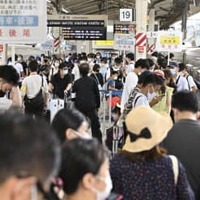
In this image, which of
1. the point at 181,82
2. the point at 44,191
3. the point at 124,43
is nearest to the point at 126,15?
the point at 124,43

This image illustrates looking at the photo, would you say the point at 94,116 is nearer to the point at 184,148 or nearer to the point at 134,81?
the point at 134,81

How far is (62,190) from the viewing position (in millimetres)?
2303

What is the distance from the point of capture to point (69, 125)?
3.54 m

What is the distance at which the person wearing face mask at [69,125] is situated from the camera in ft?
11.5

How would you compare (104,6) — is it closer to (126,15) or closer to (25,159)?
(126,15)

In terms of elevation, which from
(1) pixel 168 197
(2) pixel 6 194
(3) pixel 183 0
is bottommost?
(1) pixel 168 197

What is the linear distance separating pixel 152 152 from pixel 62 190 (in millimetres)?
1032

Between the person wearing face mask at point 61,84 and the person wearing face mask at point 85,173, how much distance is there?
9511 mm

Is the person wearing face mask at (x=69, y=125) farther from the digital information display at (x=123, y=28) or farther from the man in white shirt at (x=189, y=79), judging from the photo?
the digital information display at (x=123, y=28)

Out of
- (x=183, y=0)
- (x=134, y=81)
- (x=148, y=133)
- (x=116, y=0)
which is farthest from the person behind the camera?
(x=116, y=0)

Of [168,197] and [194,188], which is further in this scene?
[194,188]

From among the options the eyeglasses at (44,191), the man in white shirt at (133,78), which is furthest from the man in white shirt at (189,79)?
the eyeglasses at (44,191)

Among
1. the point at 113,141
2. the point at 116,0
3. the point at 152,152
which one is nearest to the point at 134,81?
the point at 113,141

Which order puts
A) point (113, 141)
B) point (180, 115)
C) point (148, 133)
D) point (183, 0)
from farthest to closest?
1. point (183, 0)
2. point (113, 141)
3. point (180, 115)
4. point (148, 133)
